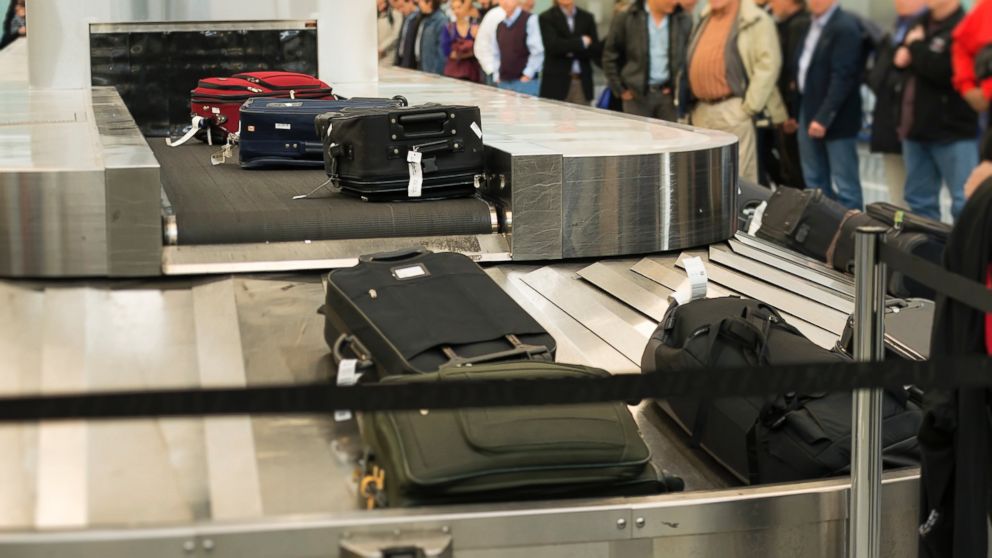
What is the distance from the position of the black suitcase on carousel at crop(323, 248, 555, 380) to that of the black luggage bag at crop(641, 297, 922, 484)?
0.33 m

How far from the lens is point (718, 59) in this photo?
32.4ft

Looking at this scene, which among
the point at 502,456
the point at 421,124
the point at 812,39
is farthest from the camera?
the point at 812,39

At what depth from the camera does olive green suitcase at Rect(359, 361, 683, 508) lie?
240cm

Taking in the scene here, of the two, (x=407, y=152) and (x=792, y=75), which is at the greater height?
(x=407, y=152)

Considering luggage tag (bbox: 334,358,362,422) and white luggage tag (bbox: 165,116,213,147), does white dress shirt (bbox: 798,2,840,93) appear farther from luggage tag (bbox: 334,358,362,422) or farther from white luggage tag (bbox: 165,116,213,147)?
luggage tag (bbox: 334,358,362,422)

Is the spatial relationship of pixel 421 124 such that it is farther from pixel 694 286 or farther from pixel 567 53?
pixel 567 53

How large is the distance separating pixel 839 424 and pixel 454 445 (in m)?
0.83

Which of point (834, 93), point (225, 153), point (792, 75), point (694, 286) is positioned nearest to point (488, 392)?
point (694, 286)

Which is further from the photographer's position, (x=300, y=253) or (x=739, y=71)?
(x=739, y=71)

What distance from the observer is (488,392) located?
5.83 feet

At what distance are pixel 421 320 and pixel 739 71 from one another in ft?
23.7

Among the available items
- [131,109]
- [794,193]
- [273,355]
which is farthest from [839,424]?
[131,109]

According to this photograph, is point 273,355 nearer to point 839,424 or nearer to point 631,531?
point 631,531

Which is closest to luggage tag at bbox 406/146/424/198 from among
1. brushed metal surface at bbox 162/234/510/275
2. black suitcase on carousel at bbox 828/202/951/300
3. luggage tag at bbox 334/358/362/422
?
brushed metal surface at bbox 162/234/510/275
